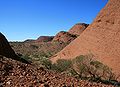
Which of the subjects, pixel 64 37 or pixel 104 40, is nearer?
pixel 104 40

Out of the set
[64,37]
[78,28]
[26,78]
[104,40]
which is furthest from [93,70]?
[78,28]

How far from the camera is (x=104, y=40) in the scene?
36.1m

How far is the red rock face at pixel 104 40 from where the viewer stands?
3240 centimetres

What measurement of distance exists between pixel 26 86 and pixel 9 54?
1233 centimetres

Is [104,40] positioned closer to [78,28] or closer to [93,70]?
[93,70]

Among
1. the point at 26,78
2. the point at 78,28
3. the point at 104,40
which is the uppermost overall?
the point at 78,28

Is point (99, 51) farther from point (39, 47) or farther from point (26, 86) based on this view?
point (39, 47)

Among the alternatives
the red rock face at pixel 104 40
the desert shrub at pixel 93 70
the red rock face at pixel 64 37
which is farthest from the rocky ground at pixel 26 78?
the red rock face at pixel 64 37

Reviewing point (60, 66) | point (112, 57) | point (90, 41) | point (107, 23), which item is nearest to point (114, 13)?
point (107, 23)

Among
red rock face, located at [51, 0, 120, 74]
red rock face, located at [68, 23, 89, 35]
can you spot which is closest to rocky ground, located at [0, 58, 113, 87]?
red rock face, located at [51, 0, 120, 74]

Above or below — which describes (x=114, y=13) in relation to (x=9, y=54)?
above

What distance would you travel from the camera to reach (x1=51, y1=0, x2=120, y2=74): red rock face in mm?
32397

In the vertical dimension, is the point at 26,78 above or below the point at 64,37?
below

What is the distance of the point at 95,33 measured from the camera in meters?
39.1
